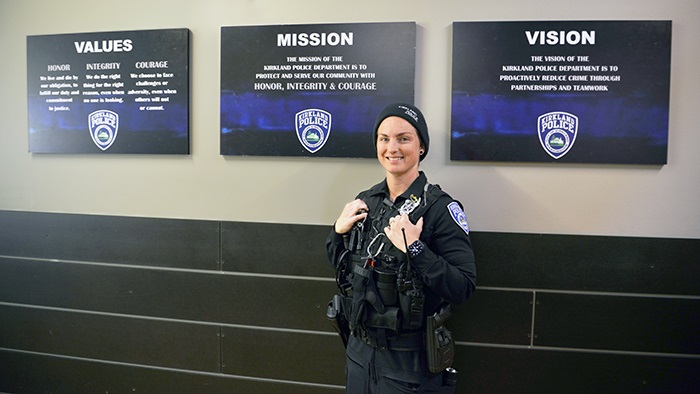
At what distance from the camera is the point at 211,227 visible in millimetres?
2084

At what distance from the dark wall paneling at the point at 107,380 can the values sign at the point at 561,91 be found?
1.54 m

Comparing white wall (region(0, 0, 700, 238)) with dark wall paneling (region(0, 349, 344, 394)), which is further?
dark wall paneling (region(0, 349, 344, 394))

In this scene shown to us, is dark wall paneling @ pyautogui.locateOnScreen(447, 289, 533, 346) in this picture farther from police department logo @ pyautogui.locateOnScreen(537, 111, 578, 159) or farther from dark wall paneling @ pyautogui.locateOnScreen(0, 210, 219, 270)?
dark wall paneling @ pyautogui.locateOnScreen(0, 210, 219, 270)

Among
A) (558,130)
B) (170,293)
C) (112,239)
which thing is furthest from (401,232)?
(112,239)

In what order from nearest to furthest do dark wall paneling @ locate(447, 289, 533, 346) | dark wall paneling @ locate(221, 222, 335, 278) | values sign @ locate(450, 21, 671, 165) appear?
values sign @ locate(450, 21, 671, 165) → dark wall paneling @ locate(447, 289, 533, 346) → dark wall paneling @ locate(221, 222, 335, 278)

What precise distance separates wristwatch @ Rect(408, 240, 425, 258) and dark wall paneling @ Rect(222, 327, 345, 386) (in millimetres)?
907

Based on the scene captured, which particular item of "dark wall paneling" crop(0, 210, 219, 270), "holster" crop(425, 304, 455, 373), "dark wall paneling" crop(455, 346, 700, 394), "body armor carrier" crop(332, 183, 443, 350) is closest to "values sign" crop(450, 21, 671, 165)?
"body armor carrier" crop(332, 183, 443, 350)

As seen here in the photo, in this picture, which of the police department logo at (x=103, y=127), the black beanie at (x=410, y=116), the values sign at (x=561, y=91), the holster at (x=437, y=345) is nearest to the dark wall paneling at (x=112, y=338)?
the police department logo at (x=103, y=127)

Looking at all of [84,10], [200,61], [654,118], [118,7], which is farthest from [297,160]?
[654,118]

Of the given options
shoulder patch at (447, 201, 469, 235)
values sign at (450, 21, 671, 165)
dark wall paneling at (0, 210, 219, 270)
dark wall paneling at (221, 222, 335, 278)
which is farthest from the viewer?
dark wall paneling at (0, 210, 219, 270)

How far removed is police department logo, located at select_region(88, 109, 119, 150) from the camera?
7.00ft

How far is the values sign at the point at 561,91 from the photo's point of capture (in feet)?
5.80

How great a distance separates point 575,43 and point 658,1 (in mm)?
421

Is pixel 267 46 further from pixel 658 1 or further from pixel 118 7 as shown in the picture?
pixel 658 1
